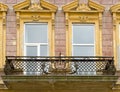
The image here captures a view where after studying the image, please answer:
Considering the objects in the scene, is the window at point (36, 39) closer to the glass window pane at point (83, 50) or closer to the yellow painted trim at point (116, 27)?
the glass window pane at point (83, 50)

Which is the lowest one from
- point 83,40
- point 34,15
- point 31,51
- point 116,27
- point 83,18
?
point 31,51

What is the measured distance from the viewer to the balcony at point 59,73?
1627 cm

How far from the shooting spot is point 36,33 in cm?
1875

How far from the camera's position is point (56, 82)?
16453mm

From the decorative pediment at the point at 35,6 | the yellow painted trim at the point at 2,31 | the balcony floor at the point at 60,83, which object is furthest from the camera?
the decorative pediment at the point at 35,6

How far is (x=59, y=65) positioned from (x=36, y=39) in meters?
1.87

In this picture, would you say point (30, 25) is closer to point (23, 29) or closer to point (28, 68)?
point (23, 29)

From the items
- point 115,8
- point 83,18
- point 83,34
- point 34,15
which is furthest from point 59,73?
point 115,8

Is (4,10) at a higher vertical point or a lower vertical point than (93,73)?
higher

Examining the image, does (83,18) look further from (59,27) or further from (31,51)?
(31,51)

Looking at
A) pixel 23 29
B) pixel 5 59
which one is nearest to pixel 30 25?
pixel 23 29

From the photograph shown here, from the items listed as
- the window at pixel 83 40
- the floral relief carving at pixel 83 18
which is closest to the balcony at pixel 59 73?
the window at pixel 83 40

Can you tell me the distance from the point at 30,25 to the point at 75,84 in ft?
10.8

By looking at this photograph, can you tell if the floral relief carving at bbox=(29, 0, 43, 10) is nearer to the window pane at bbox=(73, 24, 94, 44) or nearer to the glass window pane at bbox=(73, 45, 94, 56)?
the window pane at bbox=(73, 24, 94, 44)
